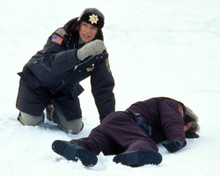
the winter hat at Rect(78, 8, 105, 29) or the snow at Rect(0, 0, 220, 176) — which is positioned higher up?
the winter hat at Rect(78, 8, 105, 29)

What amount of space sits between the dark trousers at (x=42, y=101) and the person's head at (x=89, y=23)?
1.86 ft

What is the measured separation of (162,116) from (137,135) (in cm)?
37

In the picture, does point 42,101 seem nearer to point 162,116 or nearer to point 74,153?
point 162,116

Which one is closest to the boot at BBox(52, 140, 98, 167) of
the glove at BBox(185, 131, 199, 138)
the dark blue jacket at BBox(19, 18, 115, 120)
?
the dark blue jacket at BBox(19, 18, 115, 120)

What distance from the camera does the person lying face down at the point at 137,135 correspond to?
5.64ft

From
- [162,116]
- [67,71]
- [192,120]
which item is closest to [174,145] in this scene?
[162,116]

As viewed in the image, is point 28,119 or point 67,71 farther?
point 28,119

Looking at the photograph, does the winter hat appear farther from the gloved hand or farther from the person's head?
the gloved hand

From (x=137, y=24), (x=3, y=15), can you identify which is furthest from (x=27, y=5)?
(x=137, y=24)

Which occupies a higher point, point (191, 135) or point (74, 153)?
point (74, 153)

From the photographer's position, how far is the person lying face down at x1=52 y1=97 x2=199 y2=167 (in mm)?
1719

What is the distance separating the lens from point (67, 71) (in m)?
2.78

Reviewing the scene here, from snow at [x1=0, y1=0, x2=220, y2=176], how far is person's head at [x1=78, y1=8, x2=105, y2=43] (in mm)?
833

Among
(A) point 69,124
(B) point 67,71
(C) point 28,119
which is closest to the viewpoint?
(B) point 67,71
